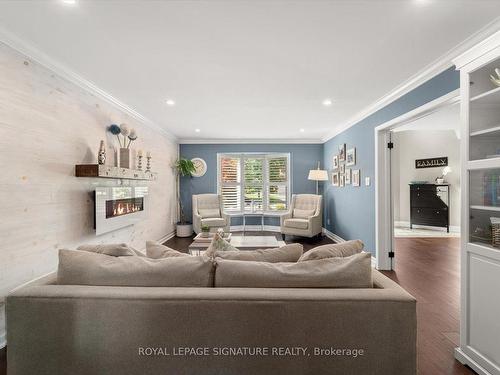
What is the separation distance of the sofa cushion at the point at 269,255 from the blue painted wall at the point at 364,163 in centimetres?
219

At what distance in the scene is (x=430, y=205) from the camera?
741cm

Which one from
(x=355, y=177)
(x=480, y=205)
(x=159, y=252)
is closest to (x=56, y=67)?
(x=159, y=252)

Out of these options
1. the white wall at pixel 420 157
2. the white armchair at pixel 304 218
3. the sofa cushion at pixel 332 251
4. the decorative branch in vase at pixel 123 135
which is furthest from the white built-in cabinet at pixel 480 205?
the white wall at pixel 420 157

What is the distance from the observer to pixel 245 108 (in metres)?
4.29

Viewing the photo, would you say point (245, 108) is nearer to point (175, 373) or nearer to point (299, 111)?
point (299, 111)

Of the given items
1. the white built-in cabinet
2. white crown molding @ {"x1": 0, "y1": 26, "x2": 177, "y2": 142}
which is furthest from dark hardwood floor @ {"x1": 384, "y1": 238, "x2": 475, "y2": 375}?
white crown molding @ {"x1": 0, "y1": 26, "x2": 177, "y2": 142}

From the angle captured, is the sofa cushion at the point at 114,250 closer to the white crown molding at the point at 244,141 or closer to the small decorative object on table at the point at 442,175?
the white crown molding at the point at 244,141

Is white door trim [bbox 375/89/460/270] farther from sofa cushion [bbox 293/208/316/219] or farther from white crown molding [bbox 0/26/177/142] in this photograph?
white crown molding [bbox 0/26/177/142]

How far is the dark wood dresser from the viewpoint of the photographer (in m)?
7.25

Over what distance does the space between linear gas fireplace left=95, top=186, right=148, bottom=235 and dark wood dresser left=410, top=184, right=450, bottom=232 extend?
274 inches

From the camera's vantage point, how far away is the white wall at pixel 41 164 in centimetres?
222

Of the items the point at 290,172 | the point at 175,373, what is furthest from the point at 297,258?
the point at 290,172

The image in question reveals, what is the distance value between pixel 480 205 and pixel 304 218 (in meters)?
4.25

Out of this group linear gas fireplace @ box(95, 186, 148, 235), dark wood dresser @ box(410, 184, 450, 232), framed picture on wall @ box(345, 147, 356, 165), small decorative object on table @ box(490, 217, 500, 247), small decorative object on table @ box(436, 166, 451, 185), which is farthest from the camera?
small decorative object on table @ box(436, 166, 451, 185)
